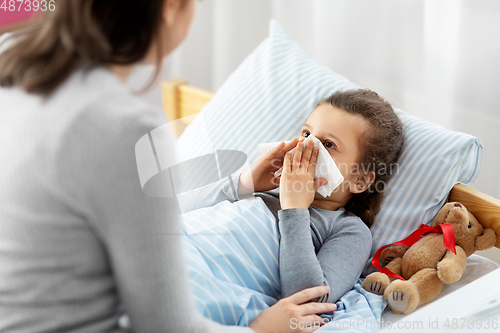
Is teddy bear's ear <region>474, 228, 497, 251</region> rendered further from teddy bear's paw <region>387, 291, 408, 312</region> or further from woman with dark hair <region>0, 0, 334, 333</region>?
woman with dark hair <region>0, 0, 334, 333</region>

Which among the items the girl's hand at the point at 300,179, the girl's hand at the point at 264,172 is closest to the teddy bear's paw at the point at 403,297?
the girl's hand at the point at 300,179

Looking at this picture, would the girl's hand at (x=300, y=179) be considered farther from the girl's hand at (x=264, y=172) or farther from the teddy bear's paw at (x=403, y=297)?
the teddy bear's paw at (x=403, y=297)

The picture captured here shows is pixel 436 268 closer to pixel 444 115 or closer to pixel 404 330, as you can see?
pixel 404 330

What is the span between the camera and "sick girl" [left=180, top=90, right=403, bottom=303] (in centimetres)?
89

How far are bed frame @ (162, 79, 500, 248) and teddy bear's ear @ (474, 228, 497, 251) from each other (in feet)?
0.05

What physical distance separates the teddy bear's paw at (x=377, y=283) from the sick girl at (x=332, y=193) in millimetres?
26

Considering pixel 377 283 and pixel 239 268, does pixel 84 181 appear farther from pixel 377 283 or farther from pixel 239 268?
pixel 377 283

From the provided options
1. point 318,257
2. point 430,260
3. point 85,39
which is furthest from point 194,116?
point 85,39

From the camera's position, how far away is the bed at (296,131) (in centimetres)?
91

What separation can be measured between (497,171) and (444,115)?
209 millimetres

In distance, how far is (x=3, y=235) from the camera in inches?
21.5

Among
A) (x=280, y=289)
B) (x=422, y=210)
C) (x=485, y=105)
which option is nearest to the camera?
(x=280, y=289)

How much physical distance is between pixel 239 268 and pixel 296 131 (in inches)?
18.5

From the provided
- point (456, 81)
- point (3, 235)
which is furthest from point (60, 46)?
point (456, 81)
